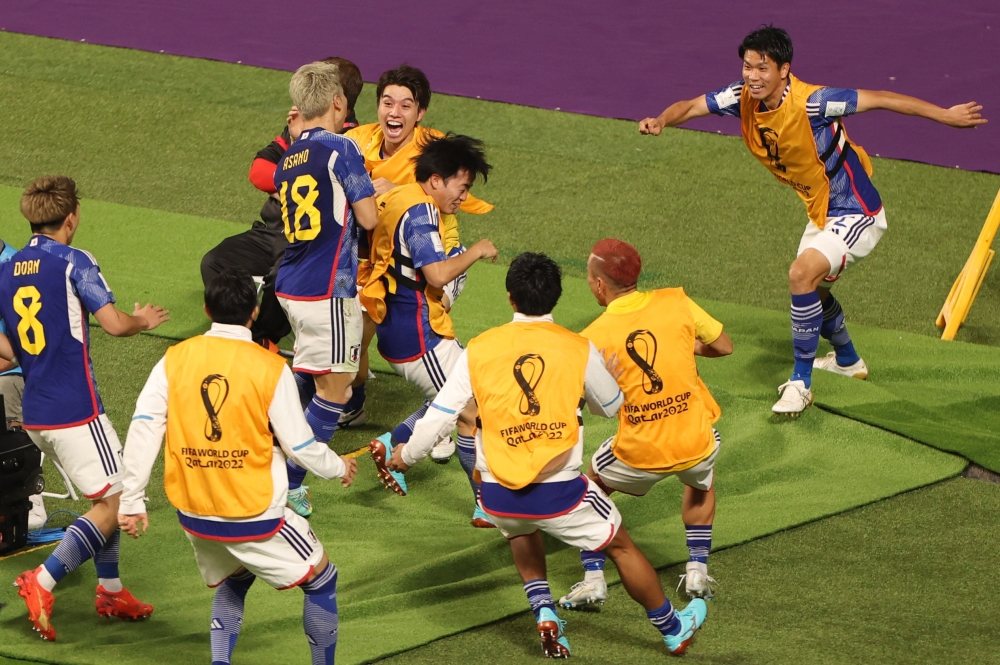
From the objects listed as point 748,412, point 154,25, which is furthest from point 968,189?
point 154,25

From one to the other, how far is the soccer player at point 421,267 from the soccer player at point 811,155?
1.59 meters

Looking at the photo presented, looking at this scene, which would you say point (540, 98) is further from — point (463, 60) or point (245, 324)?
point (245, 324)

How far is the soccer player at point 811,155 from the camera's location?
668cm

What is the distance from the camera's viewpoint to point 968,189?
1001 cm

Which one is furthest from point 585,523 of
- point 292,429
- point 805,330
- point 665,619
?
point 805,330

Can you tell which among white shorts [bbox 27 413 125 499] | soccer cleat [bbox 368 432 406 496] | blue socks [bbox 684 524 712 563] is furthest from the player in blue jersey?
blue socks [bbox 684 524 712 563]

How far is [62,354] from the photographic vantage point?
4840 mm

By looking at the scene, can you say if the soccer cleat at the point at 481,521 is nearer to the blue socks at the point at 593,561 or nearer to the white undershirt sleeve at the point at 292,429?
the blue socks at the point at 593,561

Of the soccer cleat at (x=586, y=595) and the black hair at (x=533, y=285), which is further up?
the black hair at (x=533, y=285)

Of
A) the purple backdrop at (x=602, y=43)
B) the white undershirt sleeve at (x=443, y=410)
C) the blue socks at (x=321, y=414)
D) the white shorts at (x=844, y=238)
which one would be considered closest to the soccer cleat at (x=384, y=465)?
the blue socks at (x=321, y=414)

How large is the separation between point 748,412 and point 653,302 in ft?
7.18

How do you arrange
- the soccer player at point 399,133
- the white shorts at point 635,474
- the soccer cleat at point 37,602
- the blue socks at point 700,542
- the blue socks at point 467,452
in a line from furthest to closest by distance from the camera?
the soccer player at point 399,133
the blue socks at point 467,452
the blue socks at point 700,542
the white shorts at point 635,474
the soccer cleat at point 37,602

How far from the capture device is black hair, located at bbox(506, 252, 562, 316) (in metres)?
4.48

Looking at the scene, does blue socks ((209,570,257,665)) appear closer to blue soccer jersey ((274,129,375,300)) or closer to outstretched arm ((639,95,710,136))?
blue soccer jersey ((274,129,375,300))
